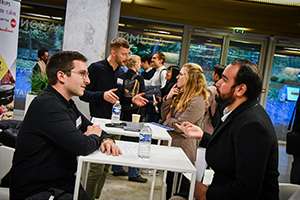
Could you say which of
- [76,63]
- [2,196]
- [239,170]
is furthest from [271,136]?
[2,196]

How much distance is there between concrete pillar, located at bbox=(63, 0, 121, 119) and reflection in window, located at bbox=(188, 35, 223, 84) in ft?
15.5

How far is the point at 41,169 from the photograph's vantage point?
158 centimetres

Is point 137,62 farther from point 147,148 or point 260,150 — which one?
point 260,150

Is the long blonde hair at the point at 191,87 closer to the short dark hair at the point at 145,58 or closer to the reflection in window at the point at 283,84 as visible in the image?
the short dark hair at the point at 145,58

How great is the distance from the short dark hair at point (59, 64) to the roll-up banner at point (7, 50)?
215 cm

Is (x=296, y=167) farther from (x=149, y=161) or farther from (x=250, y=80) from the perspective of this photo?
(x=149, y=161)

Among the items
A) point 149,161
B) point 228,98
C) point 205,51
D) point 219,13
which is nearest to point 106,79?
point 149,161

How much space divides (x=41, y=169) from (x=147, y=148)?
672 millimetres

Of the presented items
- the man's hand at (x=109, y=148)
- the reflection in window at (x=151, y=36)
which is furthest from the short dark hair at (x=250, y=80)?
the reflection in window at (x=151, y=36)

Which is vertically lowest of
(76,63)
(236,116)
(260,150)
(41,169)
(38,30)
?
(41,169)

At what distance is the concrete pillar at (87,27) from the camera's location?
392cm

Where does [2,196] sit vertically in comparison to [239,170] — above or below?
below

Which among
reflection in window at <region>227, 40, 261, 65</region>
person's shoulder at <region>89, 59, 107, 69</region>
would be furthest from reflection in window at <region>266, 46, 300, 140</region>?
person's shoulder at <region>89, 59, 107, 69</region>

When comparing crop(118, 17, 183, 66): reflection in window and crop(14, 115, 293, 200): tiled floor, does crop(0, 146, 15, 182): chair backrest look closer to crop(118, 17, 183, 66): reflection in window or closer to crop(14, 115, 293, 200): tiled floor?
crop(14, 115, 293, 200): tiled floor
